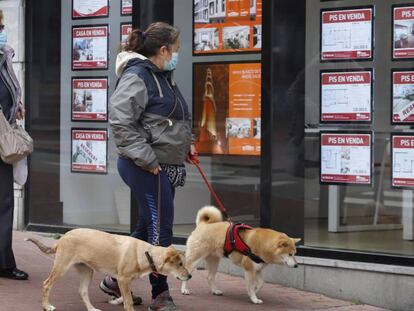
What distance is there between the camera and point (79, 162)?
33.7 ft

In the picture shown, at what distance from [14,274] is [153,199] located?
188cm

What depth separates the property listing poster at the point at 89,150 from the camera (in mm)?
10047

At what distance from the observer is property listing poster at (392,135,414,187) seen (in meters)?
7.83

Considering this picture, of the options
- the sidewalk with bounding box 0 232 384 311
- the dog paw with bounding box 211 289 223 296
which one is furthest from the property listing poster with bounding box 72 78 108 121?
the dog paw with bounding box 211 289 223 296

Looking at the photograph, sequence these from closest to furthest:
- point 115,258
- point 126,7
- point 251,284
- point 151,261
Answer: point 151,261 → point 115,258 → point 251,284 → point 126,7

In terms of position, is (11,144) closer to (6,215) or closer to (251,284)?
(6,215)

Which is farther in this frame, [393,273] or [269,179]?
[269,179]

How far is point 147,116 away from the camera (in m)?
6.53

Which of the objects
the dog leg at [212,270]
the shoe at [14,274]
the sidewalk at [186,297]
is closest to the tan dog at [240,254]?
the dog leg at [212,270]

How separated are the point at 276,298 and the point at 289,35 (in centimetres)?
244

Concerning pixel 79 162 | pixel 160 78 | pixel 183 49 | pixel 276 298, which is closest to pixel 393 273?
pixel 276 298

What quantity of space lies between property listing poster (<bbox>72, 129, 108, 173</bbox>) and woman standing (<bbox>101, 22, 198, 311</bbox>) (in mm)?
3344

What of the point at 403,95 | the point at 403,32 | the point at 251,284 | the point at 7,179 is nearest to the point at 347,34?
the point at 403,32

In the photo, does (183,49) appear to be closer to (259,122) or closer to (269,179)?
(259,122)
